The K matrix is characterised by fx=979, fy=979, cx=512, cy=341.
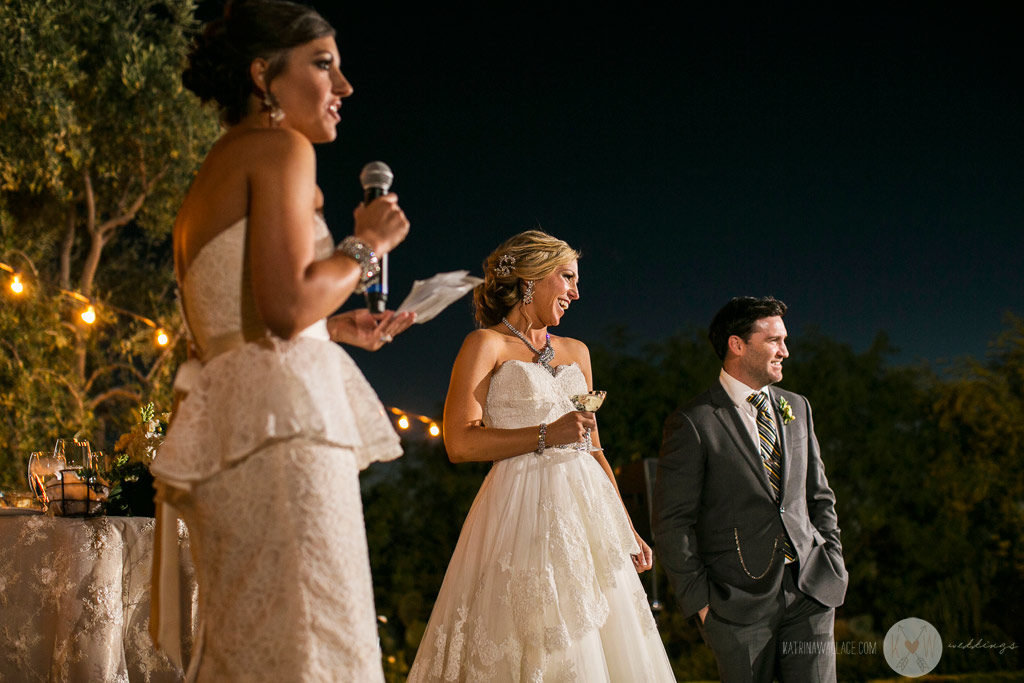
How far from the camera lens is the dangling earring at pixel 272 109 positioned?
1919 millimetres

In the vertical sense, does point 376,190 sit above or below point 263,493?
above

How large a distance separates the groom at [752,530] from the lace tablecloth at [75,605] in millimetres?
2104

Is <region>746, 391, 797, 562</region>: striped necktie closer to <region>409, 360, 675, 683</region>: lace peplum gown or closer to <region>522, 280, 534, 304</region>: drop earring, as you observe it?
<region>409, 360, 675, 683</region>: lace peplum gown

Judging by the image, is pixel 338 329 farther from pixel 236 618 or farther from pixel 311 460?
pixel 236 618

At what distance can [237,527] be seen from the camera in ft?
5.49

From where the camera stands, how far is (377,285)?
1.99m

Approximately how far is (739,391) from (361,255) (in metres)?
3.16

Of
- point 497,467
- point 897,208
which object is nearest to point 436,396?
point 897,208

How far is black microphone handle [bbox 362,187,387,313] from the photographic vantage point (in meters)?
1.96

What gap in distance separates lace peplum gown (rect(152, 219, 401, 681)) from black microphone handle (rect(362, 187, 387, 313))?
0.20 meters

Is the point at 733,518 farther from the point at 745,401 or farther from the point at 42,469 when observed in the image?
the point at 42,469

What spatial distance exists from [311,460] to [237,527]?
0.17 meters

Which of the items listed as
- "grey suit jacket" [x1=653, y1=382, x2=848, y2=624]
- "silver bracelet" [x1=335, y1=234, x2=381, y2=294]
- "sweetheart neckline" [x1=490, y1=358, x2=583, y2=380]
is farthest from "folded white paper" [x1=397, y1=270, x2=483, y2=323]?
"grey suit jacket" [x1=653, y1=382, x2=848, y2=624]

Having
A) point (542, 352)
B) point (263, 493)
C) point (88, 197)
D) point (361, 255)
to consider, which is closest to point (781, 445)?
point (542, 352)
